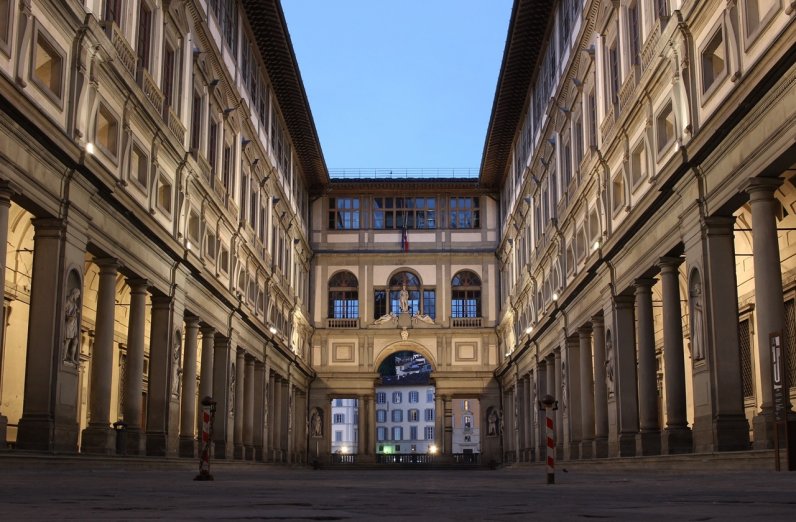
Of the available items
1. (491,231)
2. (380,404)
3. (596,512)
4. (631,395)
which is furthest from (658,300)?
(380,404)

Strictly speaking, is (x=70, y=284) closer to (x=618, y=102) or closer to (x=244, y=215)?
(x=618, y=102)

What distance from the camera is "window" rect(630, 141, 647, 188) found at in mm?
30797

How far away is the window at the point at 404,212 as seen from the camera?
6975 cm

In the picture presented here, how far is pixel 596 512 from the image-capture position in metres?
6.95

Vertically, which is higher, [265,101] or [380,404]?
[265,101]

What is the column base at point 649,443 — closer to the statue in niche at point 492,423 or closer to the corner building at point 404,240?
the corner building at point 404,240

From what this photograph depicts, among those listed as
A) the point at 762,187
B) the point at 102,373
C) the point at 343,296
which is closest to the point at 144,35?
the point at 102,373

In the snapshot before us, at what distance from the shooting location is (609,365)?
34.7 meters

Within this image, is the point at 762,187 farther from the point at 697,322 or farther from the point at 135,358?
the point at 135,358

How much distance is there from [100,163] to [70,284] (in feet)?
10.5

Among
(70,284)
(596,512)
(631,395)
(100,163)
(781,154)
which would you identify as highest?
(100,163)

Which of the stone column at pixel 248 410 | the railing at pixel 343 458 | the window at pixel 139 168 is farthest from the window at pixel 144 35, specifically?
the railing at pixel 343 458

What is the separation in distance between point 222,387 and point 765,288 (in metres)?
27.2

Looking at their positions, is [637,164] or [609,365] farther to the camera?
[609,365]
